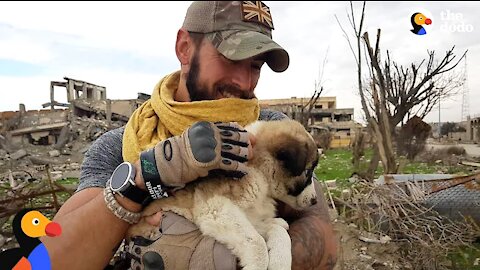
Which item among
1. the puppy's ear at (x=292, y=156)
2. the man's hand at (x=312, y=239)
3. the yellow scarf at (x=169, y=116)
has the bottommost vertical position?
the man's hand at (x=312, y=239)

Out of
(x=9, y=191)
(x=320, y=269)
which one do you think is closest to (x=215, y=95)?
(x=320, y=269)

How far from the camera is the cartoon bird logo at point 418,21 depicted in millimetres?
3256

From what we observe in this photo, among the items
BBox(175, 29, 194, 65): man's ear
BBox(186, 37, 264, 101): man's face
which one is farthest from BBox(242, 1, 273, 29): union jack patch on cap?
BBox(175, 29, 194, 65): man's ear

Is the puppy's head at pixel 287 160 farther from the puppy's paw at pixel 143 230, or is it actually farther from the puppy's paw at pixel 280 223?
the puppy's paw at pixel 143 230

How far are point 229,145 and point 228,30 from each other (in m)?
0.65

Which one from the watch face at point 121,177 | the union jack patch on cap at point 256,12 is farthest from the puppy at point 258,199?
the union jack patch on cap at point 256,12

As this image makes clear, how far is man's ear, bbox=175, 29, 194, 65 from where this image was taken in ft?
7.92

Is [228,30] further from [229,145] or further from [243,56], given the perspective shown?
[229,145]

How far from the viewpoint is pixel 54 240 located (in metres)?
2.00

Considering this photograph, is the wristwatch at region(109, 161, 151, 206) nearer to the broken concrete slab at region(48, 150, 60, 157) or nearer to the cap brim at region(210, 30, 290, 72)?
the cap brim at region(210, 30, 290, 72)

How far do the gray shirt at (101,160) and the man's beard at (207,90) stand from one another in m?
0.56

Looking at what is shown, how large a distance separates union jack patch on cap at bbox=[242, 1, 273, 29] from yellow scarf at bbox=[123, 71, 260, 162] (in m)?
0.44

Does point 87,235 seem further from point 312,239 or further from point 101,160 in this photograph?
point 312,239

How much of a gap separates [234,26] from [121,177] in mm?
968
